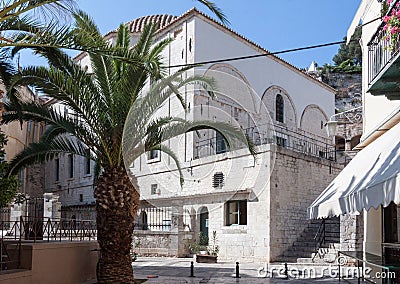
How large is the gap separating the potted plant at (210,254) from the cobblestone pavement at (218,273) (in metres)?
0.68

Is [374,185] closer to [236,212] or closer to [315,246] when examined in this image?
[315,246]

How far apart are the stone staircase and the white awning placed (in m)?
8.39

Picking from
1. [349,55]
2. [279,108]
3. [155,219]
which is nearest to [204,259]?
[155,219]

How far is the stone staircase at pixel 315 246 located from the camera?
62.5ft

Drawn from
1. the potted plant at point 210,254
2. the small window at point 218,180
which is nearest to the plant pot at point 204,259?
the potted plant at point 210,254

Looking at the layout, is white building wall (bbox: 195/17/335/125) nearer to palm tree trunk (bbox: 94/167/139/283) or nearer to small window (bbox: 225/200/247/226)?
small window (bbox: 225/200/247/226)

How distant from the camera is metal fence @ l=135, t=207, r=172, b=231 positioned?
23.8m

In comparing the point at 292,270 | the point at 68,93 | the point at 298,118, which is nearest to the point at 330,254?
the point at 292,270

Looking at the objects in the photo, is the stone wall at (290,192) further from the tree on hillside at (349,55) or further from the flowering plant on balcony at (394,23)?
the tree on hillside at (349,55)

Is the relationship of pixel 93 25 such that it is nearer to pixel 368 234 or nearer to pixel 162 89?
pixel 162 89

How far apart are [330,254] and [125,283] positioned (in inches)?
388

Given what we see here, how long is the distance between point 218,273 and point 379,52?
9.34 metres

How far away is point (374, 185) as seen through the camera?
6707 mm

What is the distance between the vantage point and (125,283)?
1186cm
